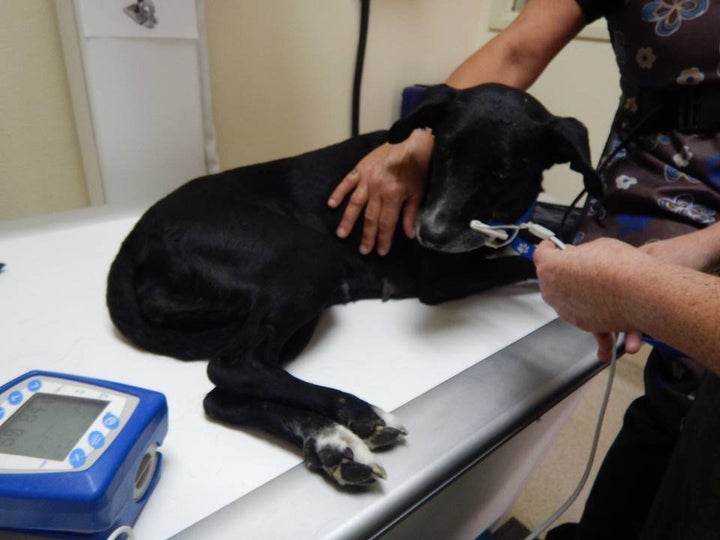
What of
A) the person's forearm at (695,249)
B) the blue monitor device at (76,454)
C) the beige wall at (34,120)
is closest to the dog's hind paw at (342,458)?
the blue monitor device at (76,454)

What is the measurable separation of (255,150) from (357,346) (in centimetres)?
120

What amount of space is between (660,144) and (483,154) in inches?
10.4

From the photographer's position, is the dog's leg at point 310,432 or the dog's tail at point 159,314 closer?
the dog's leg at point 310,432

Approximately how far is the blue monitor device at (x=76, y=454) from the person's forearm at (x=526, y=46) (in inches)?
34.6

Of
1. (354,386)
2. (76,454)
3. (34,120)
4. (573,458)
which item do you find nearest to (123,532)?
(76,454)

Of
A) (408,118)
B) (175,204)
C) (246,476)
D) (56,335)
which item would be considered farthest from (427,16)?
(246,476)

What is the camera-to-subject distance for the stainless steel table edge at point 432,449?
46 centimetres

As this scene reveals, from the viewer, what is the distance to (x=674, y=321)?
1.47 feet

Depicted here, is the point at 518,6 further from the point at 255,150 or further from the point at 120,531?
the point at 120,531

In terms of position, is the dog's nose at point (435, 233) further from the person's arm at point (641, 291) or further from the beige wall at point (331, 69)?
the beige wall at point (331, 69)

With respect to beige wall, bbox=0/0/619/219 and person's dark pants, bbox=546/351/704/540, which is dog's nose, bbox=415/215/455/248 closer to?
person's dark pants, bbox=546/351/704/540

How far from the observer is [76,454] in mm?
421

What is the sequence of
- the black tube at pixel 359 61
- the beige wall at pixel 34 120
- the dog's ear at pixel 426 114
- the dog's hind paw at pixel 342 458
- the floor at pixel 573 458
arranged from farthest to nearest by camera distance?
the black tube at pixel 359 61
the floor at pixel 573 458
the beige wall at pixel 34 120
the dog's ear at pixel 426 114
the dog's hind paw at pixel 342 458

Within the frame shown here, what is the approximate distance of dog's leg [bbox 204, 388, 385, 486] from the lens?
0.51 meters
